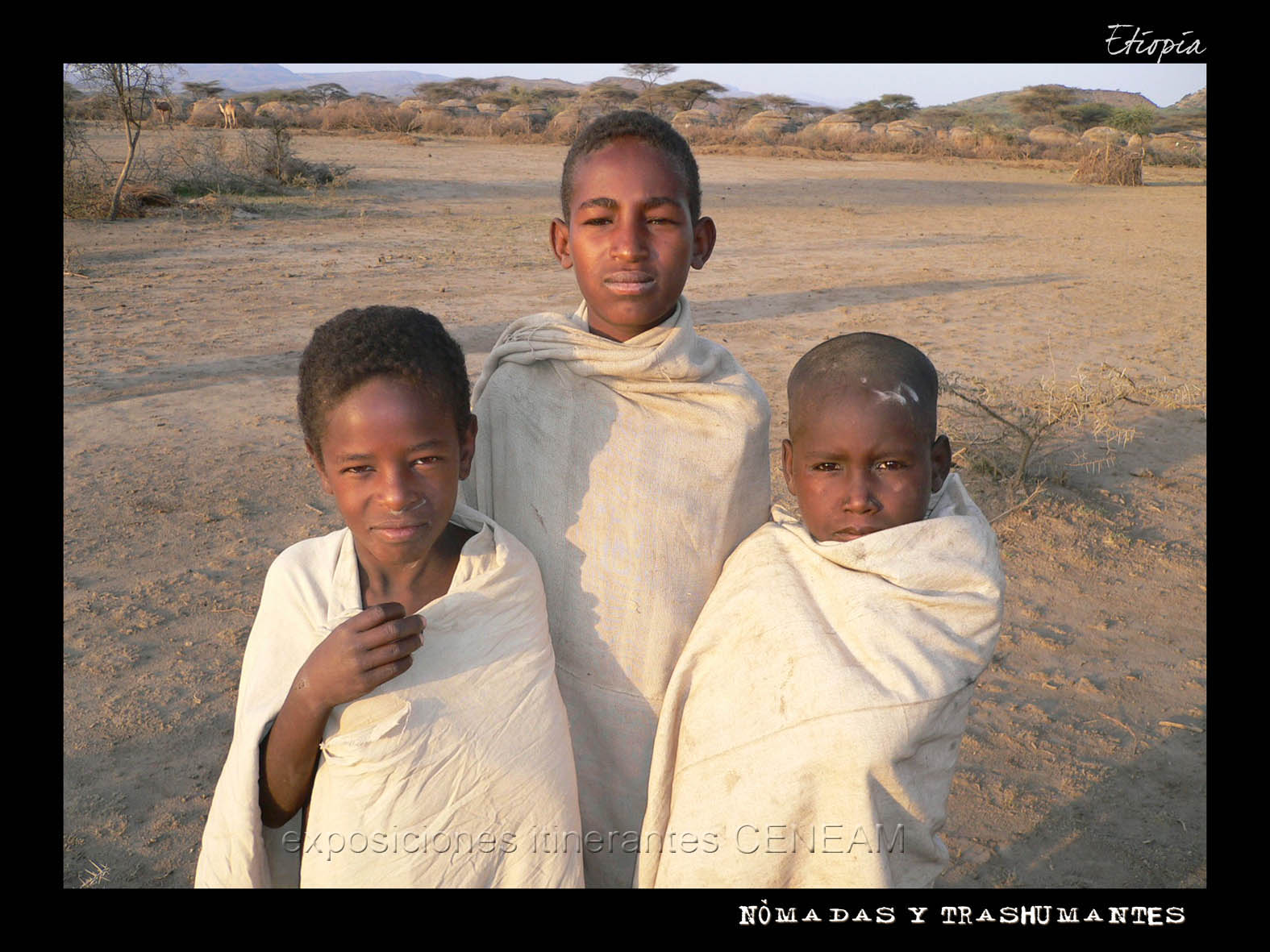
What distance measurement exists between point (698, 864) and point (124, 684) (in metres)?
2.52

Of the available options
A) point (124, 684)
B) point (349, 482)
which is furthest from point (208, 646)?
point (349, 482)

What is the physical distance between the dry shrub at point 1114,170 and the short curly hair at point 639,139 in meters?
20.7

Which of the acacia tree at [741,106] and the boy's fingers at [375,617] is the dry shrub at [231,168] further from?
the acacia tree at [741,106]

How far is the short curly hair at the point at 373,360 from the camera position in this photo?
5.53ft

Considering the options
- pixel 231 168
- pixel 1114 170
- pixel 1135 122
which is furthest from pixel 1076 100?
pixel 231 168

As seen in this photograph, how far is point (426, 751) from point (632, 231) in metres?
1.02

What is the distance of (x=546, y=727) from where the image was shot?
5.85ft

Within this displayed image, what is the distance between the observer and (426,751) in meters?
1.67

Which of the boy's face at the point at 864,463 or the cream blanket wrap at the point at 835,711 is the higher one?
the boy's face at the point at 864,463

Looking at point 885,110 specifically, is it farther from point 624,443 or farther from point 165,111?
point 624,443

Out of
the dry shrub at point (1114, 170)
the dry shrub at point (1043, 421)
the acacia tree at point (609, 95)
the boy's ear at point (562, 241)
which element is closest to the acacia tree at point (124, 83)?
the dry shrub at point (1043, 421)
